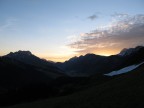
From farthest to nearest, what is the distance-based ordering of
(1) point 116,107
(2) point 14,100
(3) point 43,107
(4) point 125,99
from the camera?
1. (2) point 14,100
2. (3) point 43,107
3. (4) point 125,99
4. (1) point 116,107

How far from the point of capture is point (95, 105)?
115ft

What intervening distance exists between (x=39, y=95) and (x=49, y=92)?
17.1 ft

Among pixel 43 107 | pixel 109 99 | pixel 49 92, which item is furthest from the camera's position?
pixel 49 92

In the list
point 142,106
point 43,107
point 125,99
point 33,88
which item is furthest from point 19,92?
point 142,106

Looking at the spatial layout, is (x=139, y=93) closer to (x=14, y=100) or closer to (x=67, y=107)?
(x=67, y=107)

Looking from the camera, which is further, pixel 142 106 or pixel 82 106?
pixel 82 106

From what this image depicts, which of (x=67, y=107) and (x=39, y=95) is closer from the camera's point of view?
(x=67, y=107)

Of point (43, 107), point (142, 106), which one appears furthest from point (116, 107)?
point (43, 107)

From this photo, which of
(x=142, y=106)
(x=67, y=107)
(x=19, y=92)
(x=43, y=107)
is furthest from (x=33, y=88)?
(x=142, y=106)

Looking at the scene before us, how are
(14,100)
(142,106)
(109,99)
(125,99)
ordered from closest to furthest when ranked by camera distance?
(142,106), (125,99), (109,99), (14,100)

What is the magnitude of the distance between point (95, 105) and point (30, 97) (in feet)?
173

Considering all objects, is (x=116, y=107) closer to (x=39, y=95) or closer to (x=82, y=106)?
(x=82, y=106)

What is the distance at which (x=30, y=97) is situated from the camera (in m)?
84.6

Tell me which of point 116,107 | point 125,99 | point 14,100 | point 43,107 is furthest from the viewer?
point 14,100
